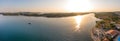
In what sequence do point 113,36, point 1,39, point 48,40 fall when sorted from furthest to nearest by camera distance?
point 1,39
point 48,40
point 113,36

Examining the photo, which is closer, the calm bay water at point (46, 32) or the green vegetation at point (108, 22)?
the green vegetation at point (108, 22)

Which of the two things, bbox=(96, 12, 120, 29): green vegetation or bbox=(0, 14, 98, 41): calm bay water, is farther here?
bbox=(0, 14, 98, 41): calm bay water

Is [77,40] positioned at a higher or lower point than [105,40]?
lower

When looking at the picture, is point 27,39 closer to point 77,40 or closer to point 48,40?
point 48,40

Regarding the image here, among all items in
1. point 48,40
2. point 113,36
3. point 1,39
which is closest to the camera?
point 113,36

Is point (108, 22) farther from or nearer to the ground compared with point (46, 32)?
farther from the ground

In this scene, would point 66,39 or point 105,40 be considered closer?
point 105,40

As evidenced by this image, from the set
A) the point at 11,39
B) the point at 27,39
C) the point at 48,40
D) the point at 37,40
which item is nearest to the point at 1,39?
the point at 11,39

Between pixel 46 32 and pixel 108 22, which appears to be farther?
pixel 46 32

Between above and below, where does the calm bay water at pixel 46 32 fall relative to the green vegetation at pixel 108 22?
below

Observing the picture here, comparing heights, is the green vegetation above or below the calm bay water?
above
